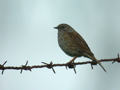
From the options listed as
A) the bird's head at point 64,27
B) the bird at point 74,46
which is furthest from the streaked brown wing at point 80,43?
the bird's head at point 64,27

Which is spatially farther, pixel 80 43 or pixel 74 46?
pixel 80 43

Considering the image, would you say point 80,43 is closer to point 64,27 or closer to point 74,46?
point 74,46

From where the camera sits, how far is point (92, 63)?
5.52 m

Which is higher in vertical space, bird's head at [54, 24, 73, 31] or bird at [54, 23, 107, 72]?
bird's head at [54, 24, 73, 31]

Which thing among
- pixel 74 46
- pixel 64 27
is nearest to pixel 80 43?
pixel 74 46

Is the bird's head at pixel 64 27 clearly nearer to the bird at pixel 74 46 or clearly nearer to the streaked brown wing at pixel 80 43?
the bird at pixel 74 46

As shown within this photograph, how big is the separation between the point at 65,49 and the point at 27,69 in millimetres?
2357

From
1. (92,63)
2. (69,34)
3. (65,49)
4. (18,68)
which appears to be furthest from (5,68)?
(69,34)

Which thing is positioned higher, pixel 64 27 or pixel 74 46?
pixel 64 27

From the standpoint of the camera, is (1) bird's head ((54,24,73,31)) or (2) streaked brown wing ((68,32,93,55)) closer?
A: (2) streaked brown wing ((68,32,93,55))

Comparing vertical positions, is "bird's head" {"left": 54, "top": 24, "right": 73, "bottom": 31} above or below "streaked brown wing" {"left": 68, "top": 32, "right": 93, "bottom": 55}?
above

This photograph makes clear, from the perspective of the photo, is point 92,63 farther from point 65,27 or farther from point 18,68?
point 65,27

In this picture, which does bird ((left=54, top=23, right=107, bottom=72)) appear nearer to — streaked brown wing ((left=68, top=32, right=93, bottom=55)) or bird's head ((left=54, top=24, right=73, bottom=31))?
streaked brown wing ((left=68, top=32, right=93, bottom=55))

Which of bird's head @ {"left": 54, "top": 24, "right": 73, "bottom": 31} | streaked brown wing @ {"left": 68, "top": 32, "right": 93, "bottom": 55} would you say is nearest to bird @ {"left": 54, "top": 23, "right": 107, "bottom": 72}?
streaked brown wing @ {"left": 68, "top": 32, "right": 93, "bottom": 55}
